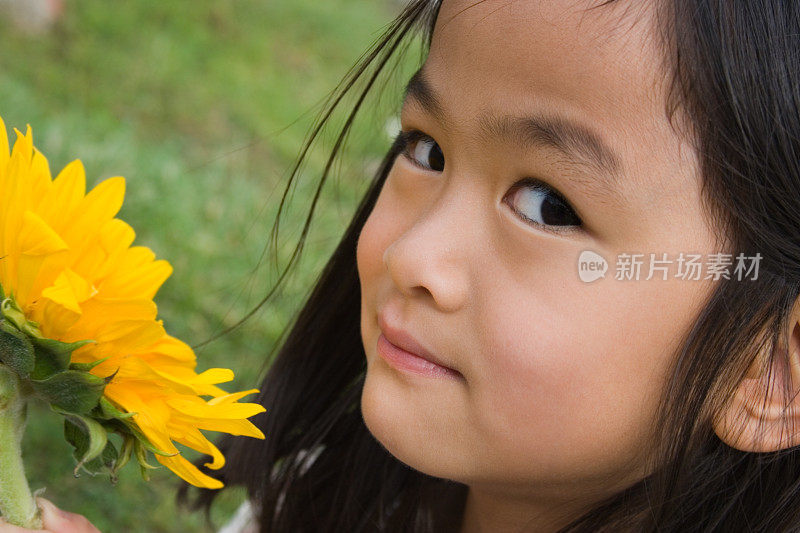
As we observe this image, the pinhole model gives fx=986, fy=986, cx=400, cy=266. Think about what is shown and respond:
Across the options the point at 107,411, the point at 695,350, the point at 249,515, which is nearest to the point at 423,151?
the point at 695,350

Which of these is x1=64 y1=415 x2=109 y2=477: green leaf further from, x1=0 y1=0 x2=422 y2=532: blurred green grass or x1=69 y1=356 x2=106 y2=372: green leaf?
x1=0 y1=0 x2=422 y2=532: blurred green grass

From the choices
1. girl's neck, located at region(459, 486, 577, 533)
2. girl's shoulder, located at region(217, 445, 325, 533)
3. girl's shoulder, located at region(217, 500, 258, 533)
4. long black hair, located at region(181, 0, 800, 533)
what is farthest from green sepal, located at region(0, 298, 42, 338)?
girl's shoulder, located at region(217, 500, 258, 533)

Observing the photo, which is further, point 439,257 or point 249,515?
point 249,515

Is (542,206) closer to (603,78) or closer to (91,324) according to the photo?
(603,78)

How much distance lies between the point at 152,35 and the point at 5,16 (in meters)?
0.48

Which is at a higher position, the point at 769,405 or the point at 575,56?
the point at 575,56

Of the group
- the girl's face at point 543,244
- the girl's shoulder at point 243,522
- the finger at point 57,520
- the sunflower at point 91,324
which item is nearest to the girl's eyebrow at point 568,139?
the girl's face at point 543,244

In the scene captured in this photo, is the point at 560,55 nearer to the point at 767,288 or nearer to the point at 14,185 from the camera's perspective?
the point at 767,288

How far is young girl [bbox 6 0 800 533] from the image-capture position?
1.02 meters

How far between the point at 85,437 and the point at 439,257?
0.41 metres

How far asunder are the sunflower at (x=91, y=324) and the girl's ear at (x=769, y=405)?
21.9 inches

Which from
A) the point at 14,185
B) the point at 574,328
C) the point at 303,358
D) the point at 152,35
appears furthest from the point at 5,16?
the point at 574,328

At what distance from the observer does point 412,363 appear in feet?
3.68

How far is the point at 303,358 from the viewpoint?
1688 mm
